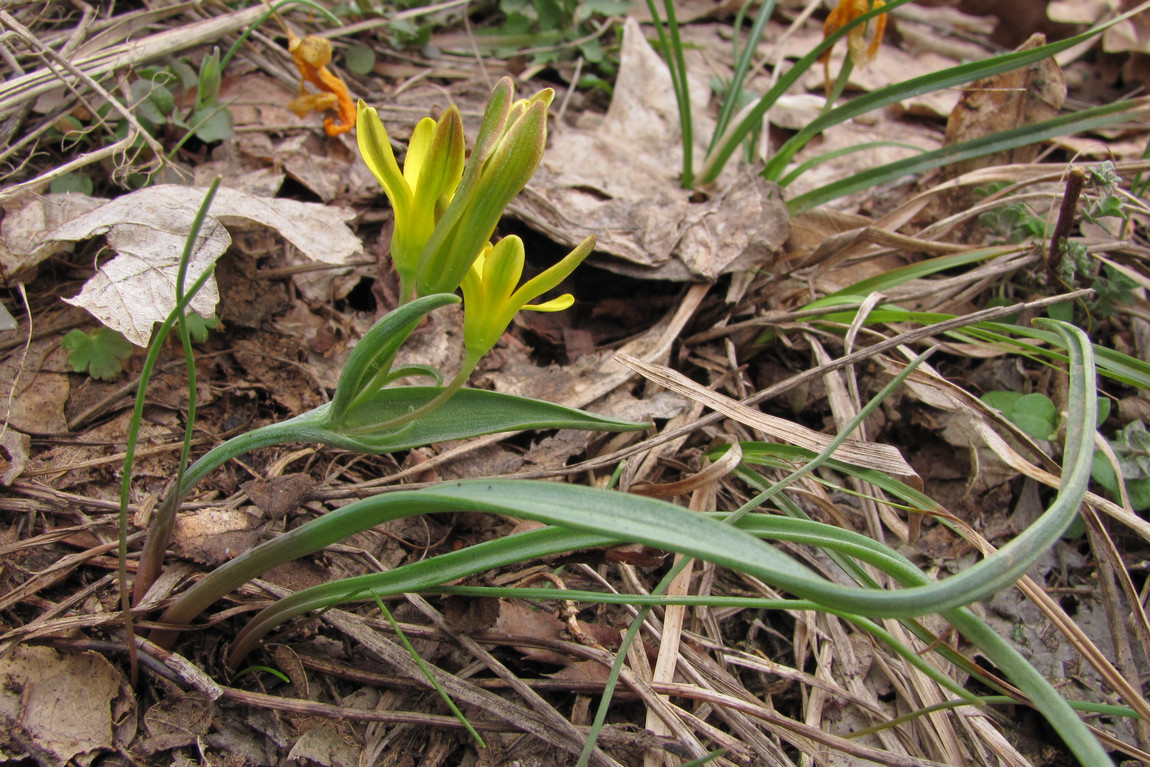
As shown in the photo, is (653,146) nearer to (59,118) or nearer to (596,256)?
(596,256)

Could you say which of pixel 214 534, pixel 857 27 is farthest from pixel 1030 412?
pixel 214 534

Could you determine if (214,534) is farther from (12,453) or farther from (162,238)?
(162,238)

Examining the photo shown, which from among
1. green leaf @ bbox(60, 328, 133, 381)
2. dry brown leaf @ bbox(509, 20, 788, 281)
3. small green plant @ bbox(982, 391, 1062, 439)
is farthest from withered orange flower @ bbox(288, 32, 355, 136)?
small green plant @ bbox(982, 391, 1062, 439)

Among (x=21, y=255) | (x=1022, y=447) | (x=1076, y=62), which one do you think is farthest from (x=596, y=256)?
(x=1076, y=62)

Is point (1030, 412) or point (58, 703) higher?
point (1030, 412)

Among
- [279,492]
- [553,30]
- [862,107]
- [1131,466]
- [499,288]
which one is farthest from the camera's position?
[553,30]

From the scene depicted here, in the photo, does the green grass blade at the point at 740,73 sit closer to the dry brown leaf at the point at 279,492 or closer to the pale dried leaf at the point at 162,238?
the pale dried leaf at the point at 162,238

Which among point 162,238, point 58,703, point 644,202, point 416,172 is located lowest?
point 58,703
